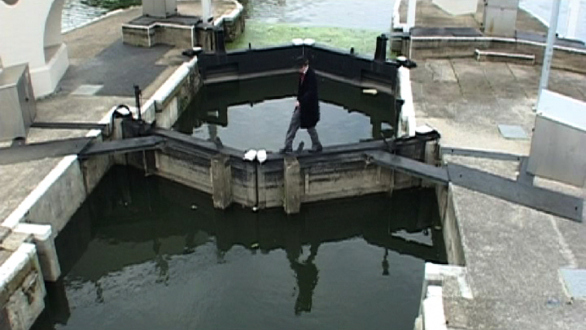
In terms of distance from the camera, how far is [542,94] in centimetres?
837

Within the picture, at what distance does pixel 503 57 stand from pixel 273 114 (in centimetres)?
580

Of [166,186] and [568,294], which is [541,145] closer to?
[568,294]

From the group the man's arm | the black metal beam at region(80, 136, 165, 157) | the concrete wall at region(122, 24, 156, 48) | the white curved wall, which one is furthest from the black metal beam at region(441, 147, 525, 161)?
the concrete wall at region(122, 24, 156, 48)

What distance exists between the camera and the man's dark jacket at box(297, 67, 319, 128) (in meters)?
9.48

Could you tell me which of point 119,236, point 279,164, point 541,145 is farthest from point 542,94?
point 119,236

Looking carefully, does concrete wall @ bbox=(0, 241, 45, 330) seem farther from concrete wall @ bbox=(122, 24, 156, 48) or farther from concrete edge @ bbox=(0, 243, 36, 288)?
concrete wall @ bbox=(122, 24, 156, 48)

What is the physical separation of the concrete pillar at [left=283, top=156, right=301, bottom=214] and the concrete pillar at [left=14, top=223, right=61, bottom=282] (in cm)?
367

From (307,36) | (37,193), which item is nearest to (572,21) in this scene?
(307,36)

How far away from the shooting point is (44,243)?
7613 millimetres

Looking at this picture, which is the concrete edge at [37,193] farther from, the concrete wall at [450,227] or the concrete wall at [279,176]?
the concrete wall at [450,227]

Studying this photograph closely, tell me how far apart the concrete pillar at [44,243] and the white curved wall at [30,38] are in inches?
198

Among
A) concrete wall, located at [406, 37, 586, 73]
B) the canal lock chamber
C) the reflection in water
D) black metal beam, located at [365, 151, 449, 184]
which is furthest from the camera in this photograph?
concrete wall, located at [406, 37, 586, 73]

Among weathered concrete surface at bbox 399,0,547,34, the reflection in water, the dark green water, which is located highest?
weathered concrete surface at bbox 399,0,547,34

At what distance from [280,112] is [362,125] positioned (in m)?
2.05
